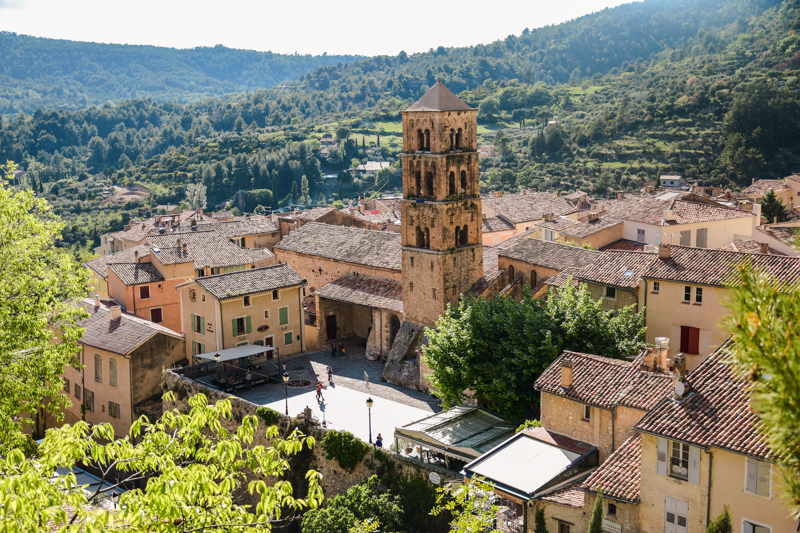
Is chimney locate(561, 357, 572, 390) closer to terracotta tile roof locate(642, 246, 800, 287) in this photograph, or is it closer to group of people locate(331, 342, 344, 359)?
terracotta tile roof locate(642, 246, 800, 287)

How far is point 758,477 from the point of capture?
57.5 ft

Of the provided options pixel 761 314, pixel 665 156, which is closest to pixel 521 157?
pixel 665 156

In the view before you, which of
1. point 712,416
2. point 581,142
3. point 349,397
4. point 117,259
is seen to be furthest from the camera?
point 581,142

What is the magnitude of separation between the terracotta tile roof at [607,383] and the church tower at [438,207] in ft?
45.4

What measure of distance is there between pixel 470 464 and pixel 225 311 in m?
20.6

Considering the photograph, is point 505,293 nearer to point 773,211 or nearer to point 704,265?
point 704,265

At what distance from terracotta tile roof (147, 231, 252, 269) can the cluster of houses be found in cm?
14

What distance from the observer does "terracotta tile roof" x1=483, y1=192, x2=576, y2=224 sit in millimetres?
65000

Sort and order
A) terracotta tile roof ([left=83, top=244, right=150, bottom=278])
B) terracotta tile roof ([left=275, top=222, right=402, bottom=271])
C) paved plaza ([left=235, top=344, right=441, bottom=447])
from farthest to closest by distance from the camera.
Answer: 1. terracotta tile roof ([left=83, top=244, right=150, bottom=278])
2. terracotta tile roof ([left=275, top=222, right=402, bottom=271])
3. paved plaza ([left=235, top=344, right=441, bottom=447])

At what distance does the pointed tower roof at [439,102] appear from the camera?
3972cm

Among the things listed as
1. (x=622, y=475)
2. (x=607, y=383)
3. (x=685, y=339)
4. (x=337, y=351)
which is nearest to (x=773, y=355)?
(x=622, y=475)

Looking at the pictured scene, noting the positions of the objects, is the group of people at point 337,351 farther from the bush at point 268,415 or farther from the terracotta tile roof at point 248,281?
the bush at point 268,415

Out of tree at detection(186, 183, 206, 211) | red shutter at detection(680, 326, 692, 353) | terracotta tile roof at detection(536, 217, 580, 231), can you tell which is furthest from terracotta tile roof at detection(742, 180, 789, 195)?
tree at detection(186, 183, 206, 211)

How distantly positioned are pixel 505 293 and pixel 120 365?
66.2ft
